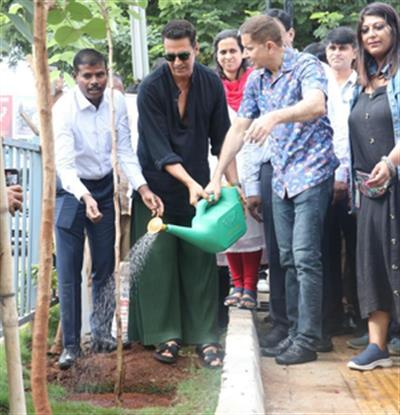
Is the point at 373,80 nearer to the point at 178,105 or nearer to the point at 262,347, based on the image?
the point at 178,105

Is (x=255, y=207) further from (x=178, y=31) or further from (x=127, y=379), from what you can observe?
(x=127, y=379)

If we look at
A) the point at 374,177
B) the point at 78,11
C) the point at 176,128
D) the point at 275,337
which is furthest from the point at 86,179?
the point at 78,11

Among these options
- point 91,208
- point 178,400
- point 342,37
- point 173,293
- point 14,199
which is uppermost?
point 342,37

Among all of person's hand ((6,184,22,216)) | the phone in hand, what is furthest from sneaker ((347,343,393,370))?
person's hand ((6,184,22,216))

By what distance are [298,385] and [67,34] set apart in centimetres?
294

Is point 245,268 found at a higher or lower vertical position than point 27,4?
lower

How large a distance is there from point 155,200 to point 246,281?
111cm

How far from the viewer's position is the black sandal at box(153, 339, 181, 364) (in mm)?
5641

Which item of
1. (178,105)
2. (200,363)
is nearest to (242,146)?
(178,105)

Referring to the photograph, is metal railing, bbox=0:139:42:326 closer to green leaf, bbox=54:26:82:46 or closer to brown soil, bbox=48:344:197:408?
brown soil, bbox=48:344:197:408

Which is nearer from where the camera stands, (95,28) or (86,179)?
(95,28)

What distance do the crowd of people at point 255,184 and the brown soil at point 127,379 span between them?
0.10 metres

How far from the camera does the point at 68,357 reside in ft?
18.6

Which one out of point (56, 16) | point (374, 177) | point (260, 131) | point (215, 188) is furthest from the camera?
point (215, 188)
